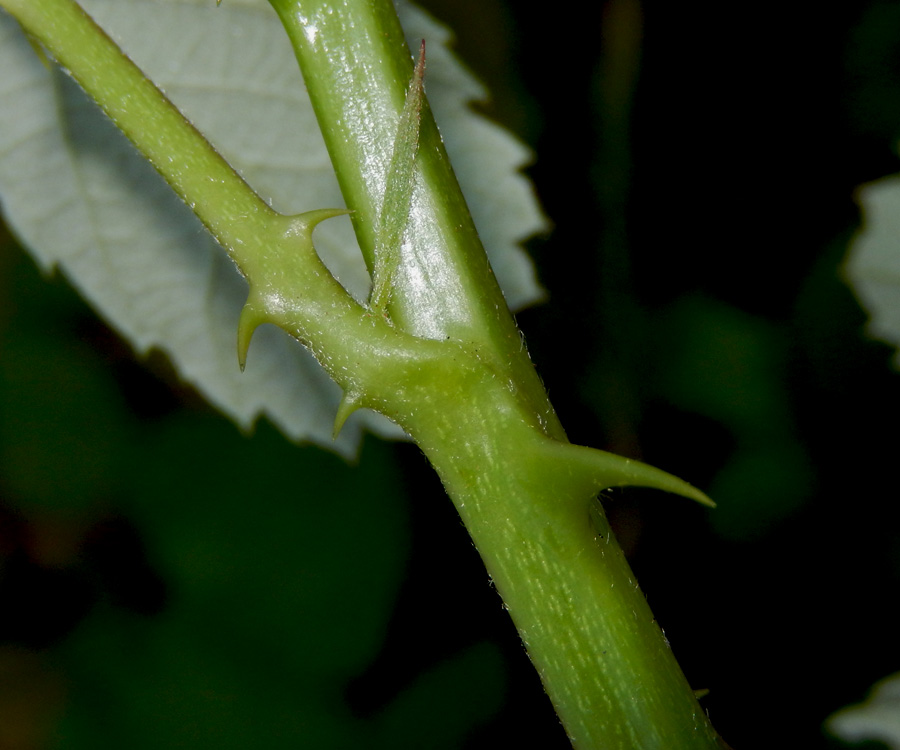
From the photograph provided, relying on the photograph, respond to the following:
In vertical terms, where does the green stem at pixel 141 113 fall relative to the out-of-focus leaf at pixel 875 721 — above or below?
above

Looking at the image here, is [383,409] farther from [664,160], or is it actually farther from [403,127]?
[664,160]

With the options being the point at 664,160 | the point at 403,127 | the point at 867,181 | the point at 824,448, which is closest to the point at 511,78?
the point at 664,160

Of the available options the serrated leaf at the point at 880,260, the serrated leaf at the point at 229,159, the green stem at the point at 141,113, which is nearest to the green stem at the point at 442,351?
the green stem at the point at 141,113

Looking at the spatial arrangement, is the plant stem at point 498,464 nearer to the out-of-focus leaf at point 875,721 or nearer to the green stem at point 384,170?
the green stem at point 384,170

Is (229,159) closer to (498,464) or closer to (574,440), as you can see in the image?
(498,464)

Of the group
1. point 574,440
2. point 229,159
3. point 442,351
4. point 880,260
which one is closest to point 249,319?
Result: point 442,351

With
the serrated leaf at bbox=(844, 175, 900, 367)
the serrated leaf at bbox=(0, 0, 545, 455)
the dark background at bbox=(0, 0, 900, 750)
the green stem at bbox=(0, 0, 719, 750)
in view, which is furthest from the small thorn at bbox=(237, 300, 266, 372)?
the dark background at bbox=(0, 0, 900, 750)

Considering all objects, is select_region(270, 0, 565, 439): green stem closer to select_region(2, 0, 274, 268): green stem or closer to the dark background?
select_region(2, 0, 274, 268): green stem

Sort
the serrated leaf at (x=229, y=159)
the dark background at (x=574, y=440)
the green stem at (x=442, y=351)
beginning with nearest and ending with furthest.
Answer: the green stem at (x=442, y=351)
the serrated leaf at (x=229, y=159)
the dark background at (x=574, y=440)

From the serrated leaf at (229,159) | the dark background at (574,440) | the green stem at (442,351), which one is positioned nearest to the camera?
the green stem at (442,351)
